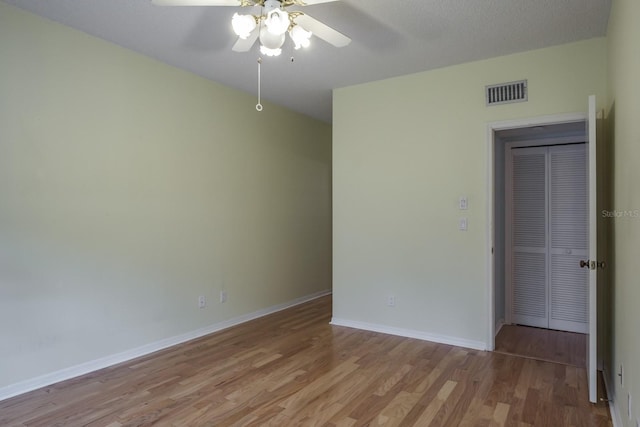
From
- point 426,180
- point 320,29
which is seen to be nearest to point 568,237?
point 426,180

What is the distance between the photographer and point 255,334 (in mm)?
3932

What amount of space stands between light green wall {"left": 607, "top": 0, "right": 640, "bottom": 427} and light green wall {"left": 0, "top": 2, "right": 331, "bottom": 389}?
10.9ft

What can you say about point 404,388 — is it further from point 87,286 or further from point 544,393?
point 87,286

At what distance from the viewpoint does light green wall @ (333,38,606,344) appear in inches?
129

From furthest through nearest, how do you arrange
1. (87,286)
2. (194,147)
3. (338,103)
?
(338,103)
(194,147)
(87,286)

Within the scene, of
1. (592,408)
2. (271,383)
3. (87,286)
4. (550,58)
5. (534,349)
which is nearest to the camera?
(592,408)

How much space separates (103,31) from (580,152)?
4411mm

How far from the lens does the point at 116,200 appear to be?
320 cm

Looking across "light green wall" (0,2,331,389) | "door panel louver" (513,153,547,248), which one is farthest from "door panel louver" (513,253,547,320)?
"light green wall" (0,2,331,389)

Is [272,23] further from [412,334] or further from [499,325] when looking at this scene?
[499,325]

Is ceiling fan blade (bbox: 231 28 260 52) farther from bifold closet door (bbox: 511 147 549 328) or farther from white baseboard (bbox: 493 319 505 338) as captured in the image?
white baseboard (bbox: 493 319 505 338)

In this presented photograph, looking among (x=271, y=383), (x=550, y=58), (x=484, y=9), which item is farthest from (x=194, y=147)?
(x=550, y=58)

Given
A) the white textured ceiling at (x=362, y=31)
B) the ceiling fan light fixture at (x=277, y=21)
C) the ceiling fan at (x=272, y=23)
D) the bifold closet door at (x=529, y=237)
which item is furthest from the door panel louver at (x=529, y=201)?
the ceiling fan light fixture at (x=277, y=21)

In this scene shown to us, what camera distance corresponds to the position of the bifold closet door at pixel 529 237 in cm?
419
